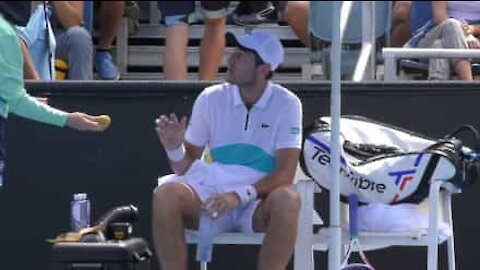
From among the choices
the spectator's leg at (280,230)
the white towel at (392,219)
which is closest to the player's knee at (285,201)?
the spectator's leg at (280,230)

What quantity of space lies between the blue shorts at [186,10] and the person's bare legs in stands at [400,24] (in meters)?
1.34

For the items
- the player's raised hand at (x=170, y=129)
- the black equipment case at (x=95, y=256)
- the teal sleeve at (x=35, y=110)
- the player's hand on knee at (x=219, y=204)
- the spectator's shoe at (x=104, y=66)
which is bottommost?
the black equipment case at (x=95, y=256)

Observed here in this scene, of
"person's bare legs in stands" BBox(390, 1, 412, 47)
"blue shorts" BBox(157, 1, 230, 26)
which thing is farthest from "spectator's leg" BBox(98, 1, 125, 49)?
"person's bare legs in stands" BBox(390, 1, 412, 47)

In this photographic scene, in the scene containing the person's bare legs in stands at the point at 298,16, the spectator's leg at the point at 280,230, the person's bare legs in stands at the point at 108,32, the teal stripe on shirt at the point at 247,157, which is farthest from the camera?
the person's bare legs in stands at the point at 298,16

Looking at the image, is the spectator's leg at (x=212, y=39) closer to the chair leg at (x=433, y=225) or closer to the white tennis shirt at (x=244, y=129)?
the white tennis shirt at (x=244, y=129)

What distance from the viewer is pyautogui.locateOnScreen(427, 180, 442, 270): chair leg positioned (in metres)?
6.37

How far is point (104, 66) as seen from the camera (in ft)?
30.5

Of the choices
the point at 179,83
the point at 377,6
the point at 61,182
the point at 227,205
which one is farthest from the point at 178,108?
the point at 377,6

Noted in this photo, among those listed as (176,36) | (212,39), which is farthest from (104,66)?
(212,39)

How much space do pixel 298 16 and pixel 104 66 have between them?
1.29 m

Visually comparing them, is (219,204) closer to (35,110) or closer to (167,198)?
(167,198)

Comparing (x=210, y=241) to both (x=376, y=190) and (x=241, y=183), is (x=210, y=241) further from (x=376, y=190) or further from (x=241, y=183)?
(x=376, y=190)

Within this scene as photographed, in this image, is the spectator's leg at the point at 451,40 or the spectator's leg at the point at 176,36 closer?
the spectator's leg at the point at 451,40

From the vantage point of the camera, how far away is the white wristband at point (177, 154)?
6531 mm
